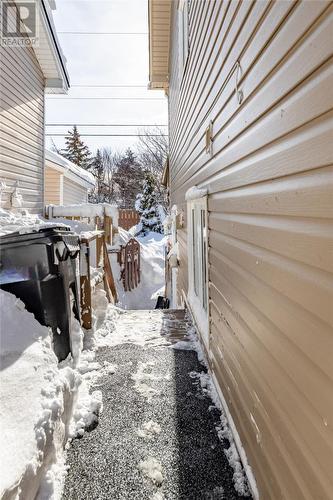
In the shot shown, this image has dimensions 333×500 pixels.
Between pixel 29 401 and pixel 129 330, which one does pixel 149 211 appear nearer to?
pixel 129 330

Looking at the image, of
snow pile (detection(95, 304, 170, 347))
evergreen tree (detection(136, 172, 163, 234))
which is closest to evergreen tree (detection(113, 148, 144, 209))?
evergreen tree (detection(136, 172, 163, 234))

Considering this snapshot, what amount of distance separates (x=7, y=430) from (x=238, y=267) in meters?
1.56

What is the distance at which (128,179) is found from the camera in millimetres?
34344

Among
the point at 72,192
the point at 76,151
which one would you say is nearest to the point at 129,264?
the point at 72,192

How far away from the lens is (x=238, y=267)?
2.11 meters

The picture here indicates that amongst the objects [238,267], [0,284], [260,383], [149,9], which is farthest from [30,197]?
[260,383]

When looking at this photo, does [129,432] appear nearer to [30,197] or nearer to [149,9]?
[30,197]

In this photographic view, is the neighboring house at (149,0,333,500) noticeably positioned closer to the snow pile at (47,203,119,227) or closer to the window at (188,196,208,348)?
the window at (188,196,208,348)

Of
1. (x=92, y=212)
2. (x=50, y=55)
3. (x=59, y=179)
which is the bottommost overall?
(x=92, y=212)

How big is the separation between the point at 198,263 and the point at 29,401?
2.94 meters

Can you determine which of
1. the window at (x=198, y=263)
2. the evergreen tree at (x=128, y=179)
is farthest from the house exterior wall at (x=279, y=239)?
the evergreen tree at (x=128, y=179)

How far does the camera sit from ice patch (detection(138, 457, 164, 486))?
1913 mm

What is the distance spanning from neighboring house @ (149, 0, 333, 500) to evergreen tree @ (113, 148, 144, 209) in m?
31.2

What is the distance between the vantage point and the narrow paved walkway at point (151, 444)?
6.10ft
